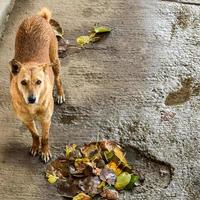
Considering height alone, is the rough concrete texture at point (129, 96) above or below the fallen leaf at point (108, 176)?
above

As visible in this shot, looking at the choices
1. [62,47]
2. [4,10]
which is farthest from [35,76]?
[4,10]

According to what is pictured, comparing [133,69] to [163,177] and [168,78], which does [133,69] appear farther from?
[163,177]

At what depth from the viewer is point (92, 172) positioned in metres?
5.05

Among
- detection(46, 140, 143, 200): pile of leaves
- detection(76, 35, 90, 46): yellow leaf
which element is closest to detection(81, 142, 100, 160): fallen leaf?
detection(46, 140, 143, 200): pile of leaves

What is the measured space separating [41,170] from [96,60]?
1.55 meters

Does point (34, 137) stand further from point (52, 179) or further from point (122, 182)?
point (122, 182)

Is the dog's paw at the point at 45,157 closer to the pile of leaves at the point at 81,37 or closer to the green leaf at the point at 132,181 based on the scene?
the green leaf at the point at 132,181

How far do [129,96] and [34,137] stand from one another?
1156 millimetres

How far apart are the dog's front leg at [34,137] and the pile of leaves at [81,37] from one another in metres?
1.32

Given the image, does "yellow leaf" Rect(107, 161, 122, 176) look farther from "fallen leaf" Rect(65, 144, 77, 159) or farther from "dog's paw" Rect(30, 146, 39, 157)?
"dog's paw" Rect(30, 146, 39, 157)

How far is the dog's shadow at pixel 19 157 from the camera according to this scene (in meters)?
5.20

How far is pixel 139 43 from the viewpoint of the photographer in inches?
248

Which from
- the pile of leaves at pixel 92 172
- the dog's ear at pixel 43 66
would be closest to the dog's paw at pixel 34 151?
the pile of leaves at pixel 92 172

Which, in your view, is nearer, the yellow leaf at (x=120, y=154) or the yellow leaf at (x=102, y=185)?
the yellow leaf at (x=102, y=185)
